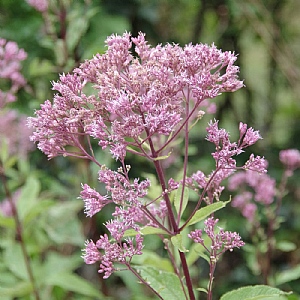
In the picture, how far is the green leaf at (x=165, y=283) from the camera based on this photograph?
113 cm

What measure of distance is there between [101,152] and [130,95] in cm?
143

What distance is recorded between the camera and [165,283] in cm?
115

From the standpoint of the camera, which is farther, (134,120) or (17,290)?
(17,290)

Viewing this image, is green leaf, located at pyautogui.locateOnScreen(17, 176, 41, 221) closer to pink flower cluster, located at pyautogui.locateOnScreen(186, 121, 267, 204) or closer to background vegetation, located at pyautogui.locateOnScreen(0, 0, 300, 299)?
background vegetation, located at pyautogui.locateOnScreen(0, 0, 300, 299)

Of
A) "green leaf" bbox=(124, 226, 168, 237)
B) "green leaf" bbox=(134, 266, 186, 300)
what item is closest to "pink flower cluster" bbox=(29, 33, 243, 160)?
"green leaf" bbox=(124, 226, 168, 237)

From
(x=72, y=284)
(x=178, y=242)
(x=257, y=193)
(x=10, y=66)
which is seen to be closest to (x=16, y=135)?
(x=10, y=66)

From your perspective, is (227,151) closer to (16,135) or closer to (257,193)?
(257,193)

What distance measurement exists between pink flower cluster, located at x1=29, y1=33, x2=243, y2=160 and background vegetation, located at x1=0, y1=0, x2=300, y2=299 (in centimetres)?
81

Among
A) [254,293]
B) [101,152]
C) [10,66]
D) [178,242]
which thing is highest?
[10,66]

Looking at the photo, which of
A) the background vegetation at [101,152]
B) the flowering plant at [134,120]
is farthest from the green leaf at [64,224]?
the flowering plant at [134,120]

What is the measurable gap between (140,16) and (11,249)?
1.69m

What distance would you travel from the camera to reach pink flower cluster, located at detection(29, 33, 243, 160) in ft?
3.20

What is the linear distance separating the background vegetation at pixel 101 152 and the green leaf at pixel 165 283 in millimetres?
697

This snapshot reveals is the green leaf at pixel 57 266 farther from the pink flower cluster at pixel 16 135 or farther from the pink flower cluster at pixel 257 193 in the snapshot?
the pink flower cluster at pixel 257 193
